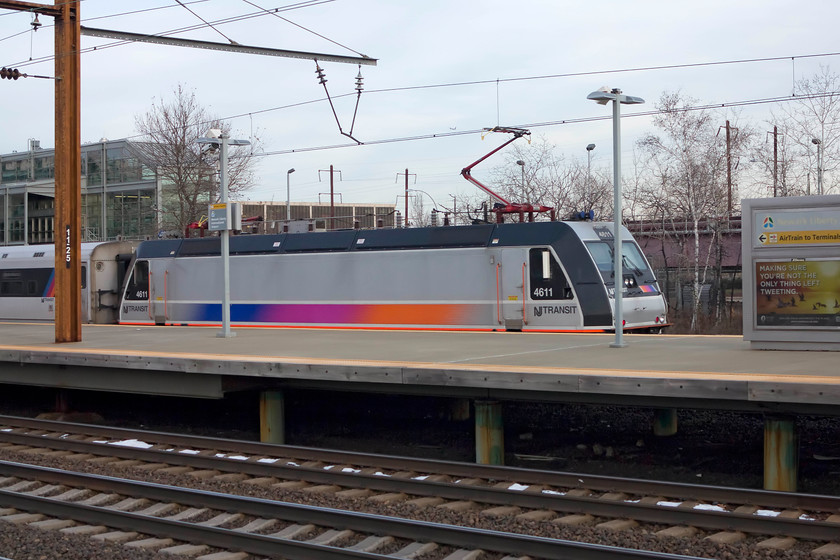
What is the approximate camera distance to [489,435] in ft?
37.3

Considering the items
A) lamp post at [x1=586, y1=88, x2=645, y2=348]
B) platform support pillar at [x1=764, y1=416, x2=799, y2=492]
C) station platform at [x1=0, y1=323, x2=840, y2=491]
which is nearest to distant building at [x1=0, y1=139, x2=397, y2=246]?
station platform at [x1=0, y1=323, x2=840, y2=491]

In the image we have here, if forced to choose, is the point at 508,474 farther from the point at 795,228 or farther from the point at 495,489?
the point at 795,228

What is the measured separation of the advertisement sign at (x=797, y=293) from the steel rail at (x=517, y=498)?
458 centimetres

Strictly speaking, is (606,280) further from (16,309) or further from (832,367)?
(16,309)

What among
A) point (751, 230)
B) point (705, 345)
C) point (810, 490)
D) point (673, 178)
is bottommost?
point (810, 490)

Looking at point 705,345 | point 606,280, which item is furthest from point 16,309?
point 705,345

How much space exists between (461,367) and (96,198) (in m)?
50.4

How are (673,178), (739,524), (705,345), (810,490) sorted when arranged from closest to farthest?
(739,524) → (810,490) → (705,345) → (673,178)

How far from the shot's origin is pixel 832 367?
10.0 metres

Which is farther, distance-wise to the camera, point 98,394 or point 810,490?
point 98,394

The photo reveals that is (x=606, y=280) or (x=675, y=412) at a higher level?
(x=606, y=280)

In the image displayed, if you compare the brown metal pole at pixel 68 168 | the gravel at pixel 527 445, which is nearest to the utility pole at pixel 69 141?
the brown metal pole at pixel 68 168

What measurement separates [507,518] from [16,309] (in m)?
22.7

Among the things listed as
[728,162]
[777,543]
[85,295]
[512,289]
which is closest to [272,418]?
[512,289]
